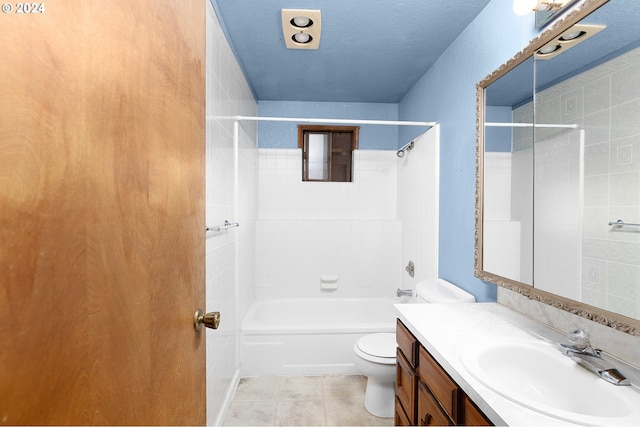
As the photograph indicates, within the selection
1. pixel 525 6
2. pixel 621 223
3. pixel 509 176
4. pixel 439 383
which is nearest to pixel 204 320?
pixel 439 383

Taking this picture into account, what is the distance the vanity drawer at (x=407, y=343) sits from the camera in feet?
4.15

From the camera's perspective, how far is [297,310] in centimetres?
306

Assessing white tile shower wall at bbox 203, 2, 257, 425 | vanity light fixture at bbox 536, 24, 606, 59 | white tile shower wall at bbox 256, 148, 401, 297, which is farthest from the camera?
white tile shower wall at bbox 256, 148, 401, 297

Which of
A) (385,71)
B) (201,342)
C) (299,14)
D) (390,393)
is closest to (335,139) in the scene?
(385,71)

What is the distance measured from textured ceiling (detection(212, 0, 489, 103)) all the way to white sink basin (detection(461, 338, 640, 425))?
5.61ft

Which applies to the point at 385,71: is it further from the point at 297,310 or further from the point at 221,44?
the point at 297,310

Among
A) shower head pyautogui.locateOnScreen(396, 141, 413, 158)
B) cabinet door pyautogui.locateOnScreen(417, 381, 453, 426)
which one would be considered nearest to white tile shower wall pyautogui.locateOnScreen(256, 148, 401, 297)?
shower head pyautogui.locateOnScreen(396, 141, 413, 158)

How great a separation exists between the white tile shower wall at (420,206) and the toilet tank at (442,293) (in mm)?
135

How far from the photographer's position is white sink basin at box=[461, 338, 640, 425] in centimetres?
73

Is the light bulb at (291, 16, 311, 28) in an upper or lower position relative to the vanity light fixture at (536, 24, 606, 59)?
upper

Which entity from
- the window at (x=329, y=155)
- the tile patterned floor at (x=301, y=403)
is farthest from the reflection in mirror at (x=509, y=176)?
the window at (x=329, y=155)

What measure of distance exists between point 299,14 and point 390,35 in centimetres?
62

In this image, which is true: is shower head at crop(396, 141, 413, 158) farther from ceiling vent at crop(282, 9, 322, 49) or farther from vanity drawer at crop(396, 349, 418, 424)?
vanity drawer at crop(396, 349, 418, 424)

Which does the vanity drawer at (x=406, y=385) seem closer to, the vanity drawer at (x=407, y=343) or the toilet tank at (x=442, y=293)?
the vanity drawer at (x=407, y=343)
